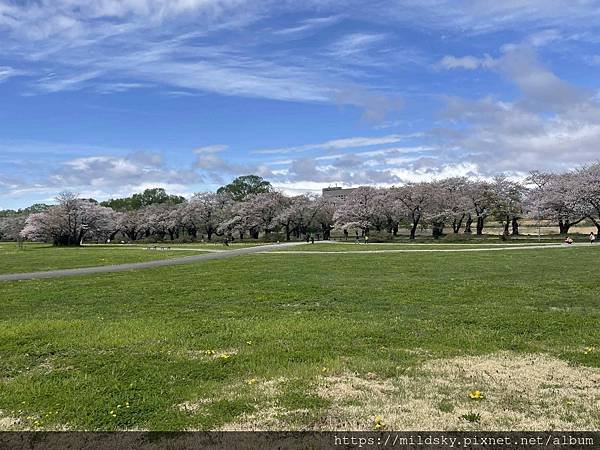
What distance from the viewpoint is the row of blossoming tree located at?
60.5 meters

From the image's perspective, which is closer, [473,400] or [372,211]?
[473,400]

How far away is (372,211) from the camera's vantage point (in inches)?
2894

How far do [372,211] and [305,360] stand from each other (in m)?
67.5

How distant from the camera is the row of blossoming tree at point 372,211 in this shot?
60500 millimetres

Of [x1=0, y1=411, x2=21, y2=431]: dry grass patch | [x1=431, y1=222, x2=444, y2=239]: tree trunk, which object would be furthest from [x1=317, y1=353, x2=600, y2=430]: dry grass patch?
[x1=431, y1=222, x2=444, y2=239]: tree trunk

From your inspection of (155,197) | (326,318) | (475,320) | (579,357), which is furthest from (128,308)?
(155,197)

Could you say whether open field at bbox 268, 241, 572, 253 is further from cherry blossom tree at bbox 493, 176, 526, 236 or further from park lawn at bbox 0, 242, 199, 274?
cherry blossom tree at bbox 493, 176, 526, 236

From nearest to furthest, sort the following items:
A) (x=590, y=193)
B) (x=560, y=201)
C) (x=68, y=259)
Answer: (x=68, y=259) → (x=590, y=193) → (x=560, y=201)

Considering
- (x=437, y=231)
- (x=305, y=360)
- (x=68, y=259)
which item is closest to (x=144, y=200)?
(x=437, y=231)

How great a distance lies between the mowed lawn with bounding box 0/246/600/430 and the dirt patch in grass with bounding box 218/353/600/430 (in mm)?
22

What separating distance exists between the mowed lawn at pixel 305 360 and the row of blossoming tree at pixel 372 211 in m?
49.6

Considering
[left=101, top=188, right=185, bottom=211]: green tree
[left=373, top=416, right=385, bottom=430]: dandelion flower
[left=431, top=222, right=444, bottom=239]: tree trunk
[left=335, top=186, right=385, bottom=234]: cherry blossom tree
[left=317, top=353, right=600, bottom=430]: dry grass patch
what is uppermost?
[left=101, top=188, right=185, bottom=211]: green tree

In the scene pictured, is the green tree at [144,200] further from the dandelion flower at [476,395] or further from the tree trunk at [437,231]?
the dandelion flower at [476,395]

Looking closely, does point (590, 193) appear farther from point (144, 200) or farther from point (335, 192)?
point (144, 200)
